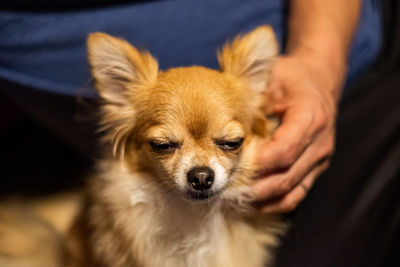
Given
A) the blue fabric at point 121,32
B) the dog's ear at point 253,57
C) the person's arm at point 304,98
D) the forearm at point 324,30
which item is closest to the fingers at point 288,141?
the person's arm at point 304,98

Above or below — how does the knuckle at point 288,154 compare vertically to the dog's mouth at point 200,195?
above

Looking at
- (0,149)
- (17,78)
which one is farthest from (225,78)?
(0,149)

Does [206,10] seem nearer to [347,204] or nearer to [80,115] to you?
[80,115]

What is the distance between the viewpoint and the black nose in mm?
714

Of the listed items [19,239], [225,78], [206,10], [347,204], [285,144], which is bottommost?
[19,239]

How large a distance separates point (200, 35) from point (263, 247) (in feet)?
2.14

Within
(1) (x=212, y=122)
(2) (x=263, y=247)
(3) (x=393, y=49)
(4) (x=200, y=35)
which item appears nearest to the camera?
(1) (x=212, y=122)

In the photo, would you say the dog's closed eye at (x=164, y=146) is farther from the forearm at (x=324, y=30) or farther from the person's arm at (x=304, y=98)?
the forearm at (x=324, y=30)

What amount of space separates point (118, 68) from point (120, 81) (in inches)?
1.4

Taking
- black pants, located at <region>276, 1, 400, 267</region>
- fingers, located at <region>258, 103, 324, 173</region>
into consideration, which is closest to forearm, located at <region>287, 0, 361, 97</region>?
black pants, located at <region>276, 1, 400, 267</region>

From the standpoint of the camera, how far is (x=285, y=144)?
2.66 feet

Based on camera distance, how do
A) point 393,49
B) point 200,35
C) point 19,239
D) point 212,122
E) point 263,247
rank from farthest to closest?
point 393,49 → point 200,35 → point 19,239 → point 263,247 → point 212,122

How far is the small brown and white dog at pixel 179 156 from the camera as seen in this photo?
29.5 inches

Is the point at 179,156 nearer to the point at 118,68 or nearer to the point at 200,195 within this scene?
the point at 200,195
